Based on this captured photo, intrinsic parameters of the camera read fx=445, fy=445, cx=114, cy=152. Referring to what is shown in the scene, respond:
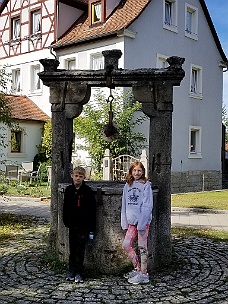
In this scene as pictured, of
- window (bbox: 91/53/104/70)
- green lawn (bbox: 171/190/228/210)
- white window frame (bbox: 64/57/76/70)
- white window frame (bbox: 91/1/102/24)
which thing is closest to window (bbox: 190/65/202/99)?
window (bbox: 91/53/104/70)

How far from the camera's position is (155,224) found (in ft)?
21.6

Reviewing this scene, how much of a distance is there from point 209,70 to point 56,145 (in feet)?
63.5

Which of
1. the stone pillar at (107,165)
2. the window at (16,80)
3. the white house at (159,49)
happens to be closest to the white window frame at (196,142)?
the white house at (159,49)

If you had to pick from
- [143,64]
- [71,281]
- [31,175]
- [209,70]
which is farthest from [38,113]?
[71,281]

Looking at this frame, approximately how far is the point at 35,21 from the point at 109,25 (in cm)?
608

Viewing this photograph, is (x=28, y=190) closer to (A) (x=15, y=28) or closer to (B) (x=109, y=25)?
(B) (x=109, y=25)

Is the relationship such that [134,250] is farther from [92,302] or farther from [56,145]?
[56,145]

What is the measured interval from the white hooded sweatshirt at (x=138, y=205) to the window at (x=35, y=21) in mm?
20804

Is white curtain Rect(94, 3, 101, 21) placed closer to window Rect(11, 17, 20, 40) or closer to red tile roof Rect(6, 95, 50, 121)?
window Rect(11, 17, 20, 40)

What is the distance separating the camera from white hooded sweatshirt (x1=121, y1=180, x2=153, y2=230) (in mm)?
5840

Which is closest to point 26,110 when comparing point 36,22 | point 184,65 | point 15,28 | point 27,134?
point 27,134

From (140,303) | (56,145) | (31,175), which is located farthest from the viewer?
(31,175)

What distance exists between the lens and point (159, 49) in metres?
21.5

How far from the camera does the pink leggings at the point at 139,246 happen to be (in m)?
5.91
